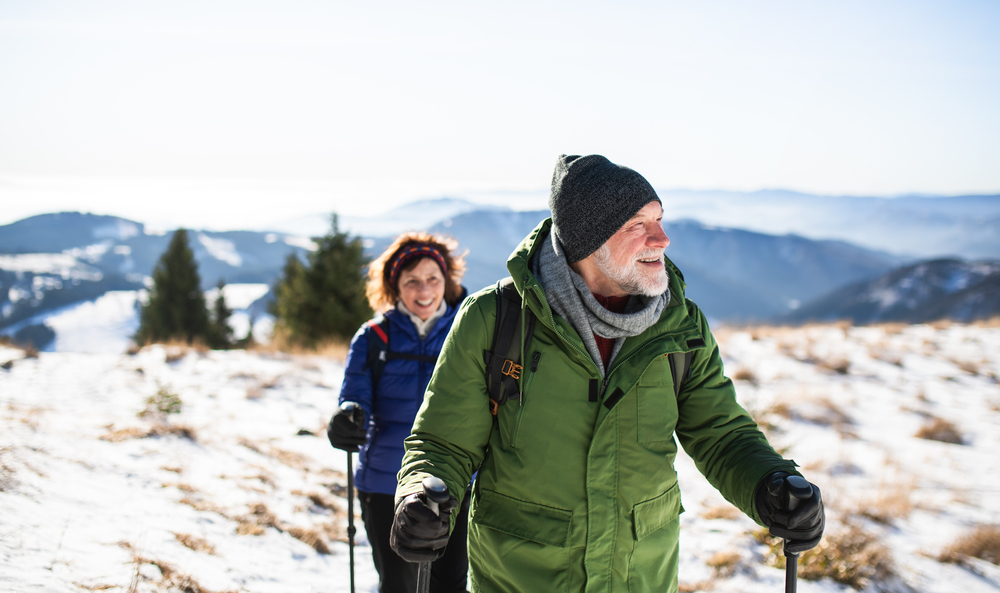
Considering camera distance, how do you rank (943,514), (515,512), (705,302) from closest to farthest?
(515,512) < (943,514) < (705,302)

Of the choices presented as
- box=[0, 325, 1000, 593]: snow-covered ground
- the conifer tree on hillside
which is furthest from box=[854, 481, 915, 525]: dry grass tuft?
the conifer tree on hillside

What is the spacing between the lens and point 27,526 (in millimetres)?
2918

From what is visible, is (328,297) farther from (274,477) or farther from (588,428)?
(588,428)

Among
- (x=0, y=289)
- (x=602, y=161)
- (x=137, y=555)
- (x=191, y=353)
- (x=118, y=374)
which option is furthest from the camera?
(x=0, y=289)

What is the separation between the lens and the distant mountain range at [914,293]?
250 feet

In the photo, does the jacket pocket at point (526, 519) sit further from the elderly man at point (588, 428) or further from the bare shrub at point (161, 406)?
the bare shrub at point (161, 406)

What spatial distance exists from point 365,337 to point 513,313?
153 cm

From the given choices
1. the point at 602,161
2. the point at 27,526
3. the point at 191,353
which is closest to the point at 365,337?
the point at 602,161

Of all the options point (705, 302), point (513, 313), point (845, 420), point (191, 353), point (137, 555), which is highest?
point (513, 313)

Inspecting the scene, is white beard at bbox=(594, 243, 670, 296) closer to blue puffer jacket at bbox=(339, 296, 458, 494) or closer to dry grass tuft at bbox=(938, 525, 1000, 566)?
blue puffer jacket at bbox=(339, 296, 458, 494)

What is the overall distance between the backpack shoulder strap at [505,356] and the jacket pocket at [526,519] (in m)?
0.28

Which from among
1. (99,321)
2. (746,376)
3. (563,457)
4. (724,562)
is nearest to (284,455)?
(724,562)

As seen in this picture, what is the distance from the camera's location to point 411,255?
3.18 meters

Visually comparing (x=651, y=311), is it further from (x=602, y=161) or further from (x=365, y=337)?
(x=365, y=337)
